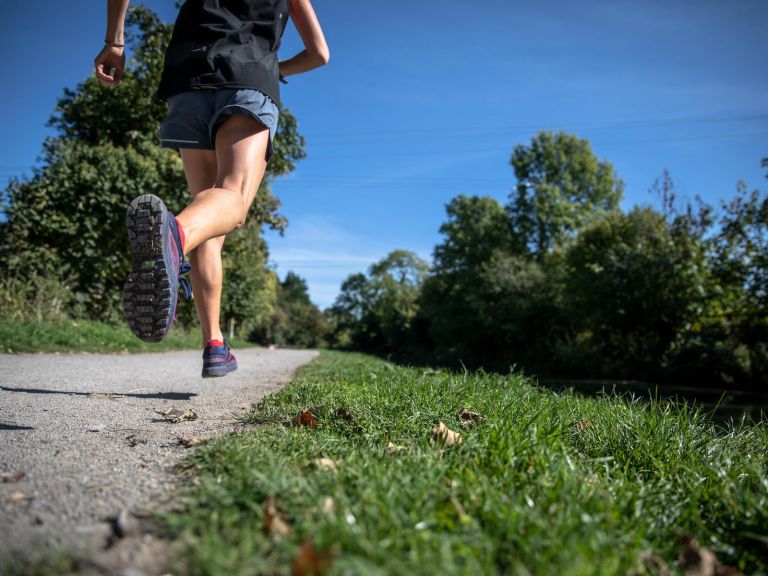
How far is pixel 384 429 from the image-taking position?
2.04 metres

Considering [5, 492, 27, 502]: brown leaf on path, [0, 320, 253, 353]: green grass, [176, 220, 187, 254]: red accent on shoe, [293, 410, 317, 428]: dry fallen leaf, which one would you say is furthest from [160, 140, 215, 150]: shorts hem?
[0, 320, 253, 353]: green grass

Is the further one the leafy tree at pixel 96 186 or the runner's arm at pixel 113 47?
the leafy tree at pixel 96 186

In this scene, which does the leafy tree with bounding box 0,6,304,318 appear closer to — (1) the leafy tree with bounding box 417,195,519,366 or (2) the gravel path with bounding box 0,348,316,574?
(2) the gravel path with bounding box 0,348,316,574

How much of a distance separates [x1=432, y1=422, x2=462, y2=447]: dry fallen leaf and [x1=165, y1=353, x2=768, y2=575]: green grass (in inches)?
1.7

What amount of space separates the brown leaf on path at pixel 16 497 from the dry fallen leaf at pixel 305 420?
1.04 metres

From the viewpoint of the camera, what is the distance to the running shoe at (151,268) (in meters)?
1.98

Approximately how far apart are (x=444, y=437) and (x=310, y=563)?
101 centimetres

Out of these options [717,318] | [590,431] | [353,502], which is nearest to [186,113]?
[353,502]

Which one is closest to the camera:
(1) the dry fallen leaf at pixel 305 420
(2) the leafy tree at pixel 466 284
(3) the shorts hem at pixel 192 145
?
Result: (1) the dry fallen leaf at pixel 305 420

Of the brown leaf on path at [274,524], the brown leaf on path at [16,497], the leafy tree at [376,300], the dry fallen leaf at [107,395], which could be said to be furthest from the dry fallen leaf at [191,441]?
the leafy tree at [376,300]

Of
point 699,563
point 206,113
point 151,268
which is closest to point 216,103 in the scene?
point 206,113

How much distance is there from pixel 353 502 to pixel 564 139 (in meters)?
38.1

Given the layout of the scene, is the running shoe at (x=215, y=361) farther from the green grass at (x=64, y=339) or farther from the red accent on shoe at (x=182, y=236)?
the green grass at (x=64, y=339)

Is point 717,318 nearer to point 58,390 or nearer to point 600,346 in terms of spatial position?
point 600,346
